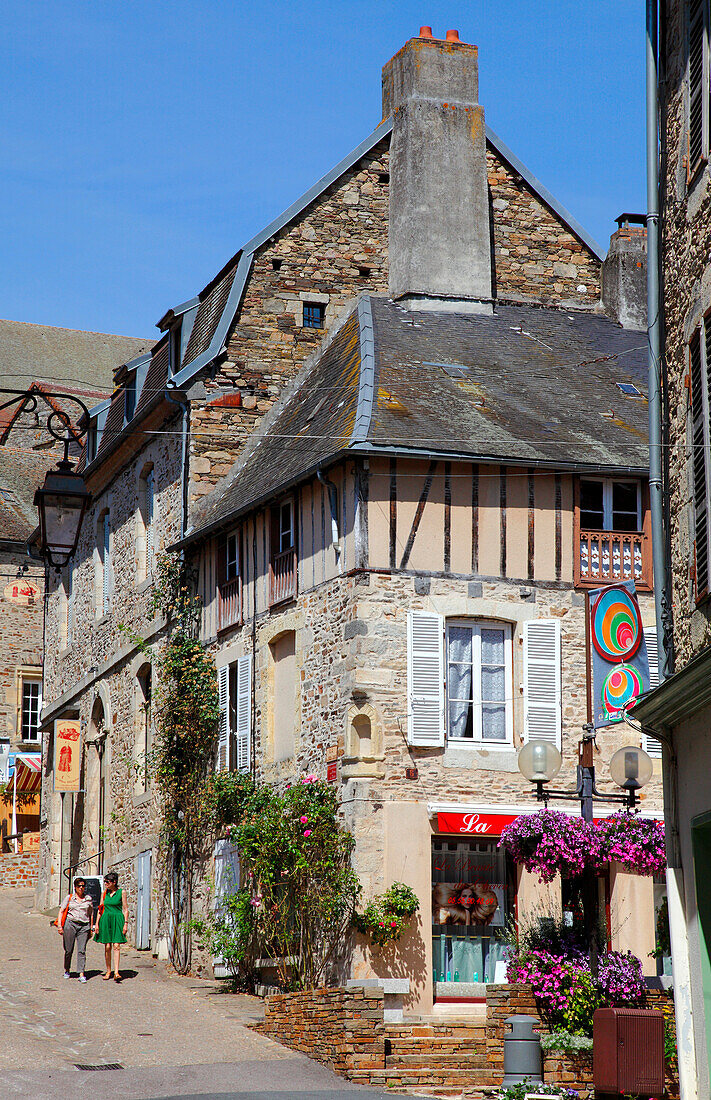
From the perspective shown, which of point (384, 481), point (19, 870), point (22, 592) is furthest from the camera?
point (22, 592)

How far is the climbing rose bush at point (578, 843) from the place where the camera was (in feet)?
40.7

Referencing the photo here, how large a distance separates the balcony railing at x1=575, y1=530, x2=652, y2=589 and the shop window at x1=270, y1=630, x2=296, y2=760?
314 cm

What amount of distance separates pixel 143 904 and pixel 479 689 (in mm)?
6101

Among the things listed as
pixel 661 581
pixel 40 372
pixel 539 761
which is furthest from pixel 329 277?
pixel 40 372

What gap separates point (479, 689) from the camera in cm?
1538

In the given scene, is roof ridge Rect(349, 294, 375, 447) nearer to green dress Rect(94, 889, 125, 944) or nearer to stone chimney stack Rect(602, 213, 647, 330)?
stone chimney stack Rect(602, 213, 647, 330)

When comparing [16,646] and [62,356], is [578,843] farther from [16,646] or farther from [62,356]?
[62,356]

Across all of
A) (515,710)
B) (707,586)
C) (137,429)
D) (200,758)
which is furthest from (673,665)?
(137,429)

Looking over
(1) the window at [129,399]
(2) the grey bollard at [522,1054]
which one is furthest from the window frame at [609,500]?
(1) the window at [129,399]

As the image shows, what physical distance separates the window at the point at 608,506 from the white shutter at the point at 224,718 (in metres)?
4.49

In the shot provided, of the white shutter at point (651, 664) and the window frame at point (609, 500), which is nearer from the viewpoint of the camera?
the white shutter at point (651, 664)

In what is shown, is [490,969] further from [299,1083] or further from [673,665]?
[673,665]

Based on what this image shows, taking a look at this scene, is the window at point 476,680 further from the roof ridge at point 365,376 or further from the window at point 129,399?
the window at point 129,399

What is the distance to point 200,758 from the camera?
59.3ft
